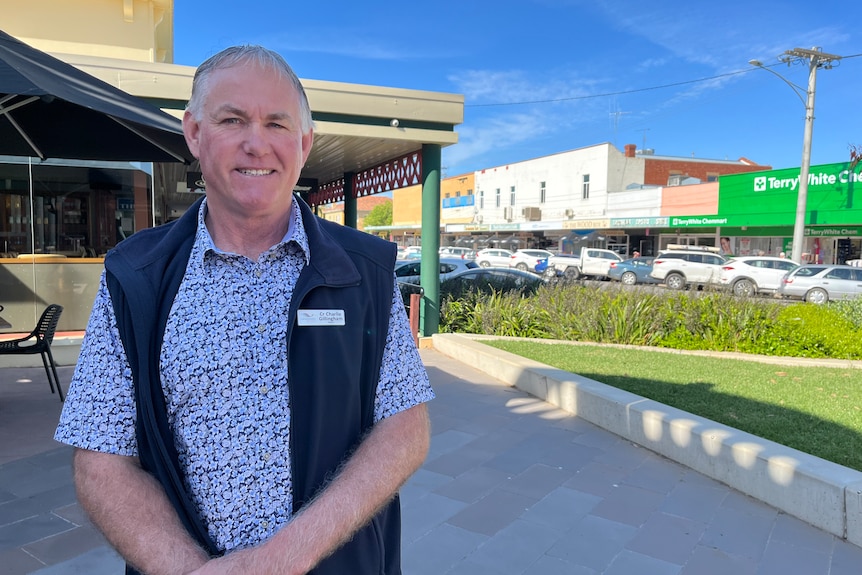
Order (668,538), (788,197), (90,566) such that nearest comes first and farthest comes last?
(90,566), (668,538), (788,197)

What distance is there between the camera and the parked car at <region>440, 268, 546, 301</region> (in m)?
12.1

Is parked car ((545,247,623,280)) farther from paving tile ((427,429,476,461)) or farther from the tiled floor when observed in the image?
the tiled floor

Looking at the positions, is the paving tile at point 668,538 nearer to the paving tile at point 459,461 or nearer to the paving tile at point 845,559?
the paving tile at point 845,559

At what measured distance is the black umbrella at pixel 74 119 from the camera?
3.34 m

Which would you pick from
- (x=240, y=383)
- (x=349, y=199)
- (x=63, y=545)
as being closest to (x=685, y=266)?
(x=349, y=199)

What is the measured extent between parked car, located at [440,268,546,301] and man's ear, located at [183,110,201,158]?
987 centimetres

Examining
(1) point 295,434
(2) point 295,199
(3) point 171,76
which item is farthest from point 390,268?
(3) point 171,76

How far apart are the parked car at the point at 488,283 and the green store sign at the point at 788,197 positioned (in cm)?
2090

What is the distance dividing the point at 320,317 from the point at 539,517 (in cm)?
293

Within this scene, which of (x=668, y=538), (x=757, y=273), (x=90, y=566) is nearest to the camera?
(x=90, y=566)

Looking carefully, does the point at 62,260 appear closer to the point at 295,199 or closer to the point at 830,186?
the point at 295,199

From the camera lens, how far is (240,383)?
1320mm

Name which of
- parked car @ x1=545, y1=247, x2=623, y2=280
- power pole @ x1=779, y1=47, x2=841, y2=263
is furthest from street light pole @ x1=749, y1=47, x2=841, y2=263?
parked car @ x1=545, y1=247, x2=623, y2=280

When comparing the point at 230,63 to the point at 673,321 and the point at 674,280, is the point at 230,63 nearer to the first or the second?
the point at 673,321
